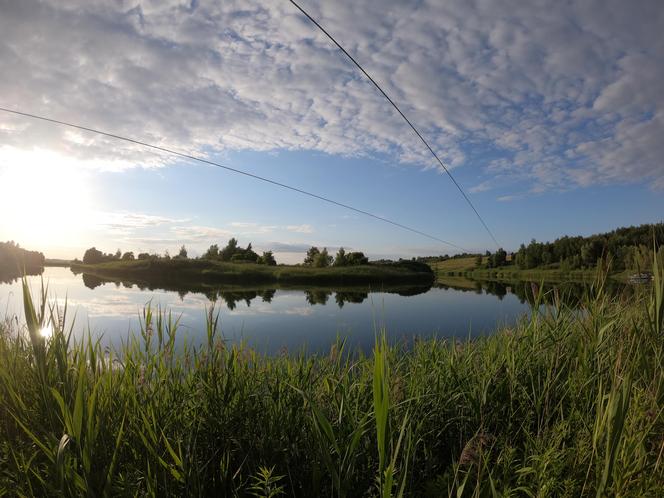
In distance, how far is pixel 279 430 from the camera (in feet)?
8.66

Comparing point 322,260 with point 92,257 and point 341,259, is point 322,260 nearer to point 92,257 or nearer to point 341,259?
point 341,259

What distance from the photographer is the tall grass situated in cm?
181

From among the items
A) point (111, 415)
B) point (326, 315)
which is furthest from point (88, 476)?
point (326, 315)

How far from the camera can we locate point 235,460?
8.29 feet

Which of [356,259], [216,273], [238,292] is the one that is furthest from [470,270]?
[238,292]

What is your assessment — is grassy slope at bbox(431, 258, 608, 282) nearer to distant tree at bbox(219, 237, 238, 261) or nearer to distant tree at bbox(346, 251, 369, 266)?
distant tree at bbox(346, 251, 369, 266)

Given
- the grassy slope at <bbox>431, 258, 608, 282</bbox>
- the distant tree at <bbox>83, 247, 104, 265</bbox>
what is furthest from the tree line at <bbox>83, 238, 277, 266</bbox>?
the grassy slope at <bbox>431, 258, 608, 282</bbox>

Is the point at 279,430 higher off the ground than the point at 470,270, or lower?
lower

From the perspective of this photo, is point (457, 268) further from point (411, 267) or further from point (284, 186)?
point (284, 186)

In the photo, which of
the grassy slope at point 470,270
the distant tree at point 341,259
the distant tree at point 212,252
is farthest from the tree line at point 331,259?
the grassy slope at point 470,270

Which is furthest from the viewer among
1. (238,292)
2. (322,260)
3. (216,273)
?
(322,260)

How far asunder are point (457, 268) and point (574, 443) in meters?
138

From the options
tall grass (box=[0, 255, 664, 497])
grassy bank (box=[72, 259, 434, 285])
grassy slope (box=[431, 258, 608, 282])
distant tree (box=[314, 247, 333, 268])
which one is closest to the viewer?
tall grass (box=[0, 255, 664, 497])

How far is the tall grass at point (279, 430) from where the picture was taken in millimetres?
1806
